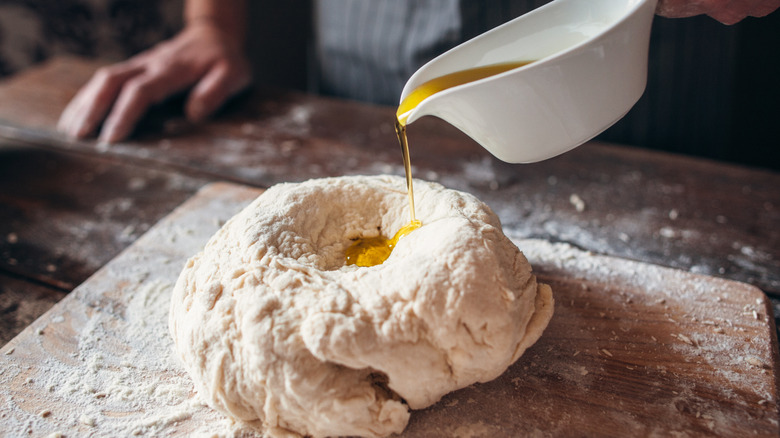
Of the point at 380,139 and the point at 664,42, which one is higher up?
the point at 664,42

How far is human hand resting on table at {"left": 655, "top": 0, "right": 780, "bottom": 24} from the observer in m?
1.20

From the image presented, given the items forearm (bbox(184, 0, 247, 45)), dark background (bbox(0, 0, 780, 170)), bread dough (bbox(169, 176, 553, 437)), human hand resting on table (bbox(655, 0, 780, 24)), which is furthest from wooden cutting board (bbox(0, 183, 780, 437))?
forearm (bbox(184, 0, 247, 45))

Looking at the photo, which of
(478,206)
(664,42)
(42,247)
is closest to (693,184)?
(664,42)

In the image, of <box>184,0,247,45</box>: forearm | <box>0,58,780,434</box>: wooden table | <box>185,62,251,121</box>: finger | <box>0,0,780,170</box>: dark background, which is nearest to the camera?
<box>0,58,780,434</box>: wooden table

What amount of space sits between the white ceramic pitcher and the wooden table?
56 cm

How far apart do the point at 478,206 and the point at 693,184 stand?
3.30ft

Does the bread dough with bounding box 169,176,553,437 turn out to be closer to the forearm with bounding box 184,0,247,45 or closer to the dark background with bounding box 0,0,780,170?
the dark background with bounding box 0,0,780,170

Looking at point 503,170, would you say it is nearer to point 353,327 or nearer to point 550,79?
point 550,79

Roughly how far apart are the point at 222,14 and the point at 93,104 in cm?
74

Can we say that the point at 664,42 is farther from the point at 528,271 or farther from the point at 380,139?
the point at 528,271

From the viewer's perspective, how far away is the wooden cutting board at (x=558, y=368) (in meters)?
1.10

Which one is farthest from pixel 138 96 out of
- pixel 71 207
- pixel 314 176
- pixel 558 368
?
pixel 558 368

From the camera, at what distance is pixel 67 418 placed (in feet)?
3.70

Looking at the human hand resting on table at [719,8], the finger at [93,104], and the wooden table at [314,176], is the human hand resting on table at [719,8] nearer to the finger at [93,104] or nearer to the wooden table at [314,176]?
the wooden table at [314,176]
